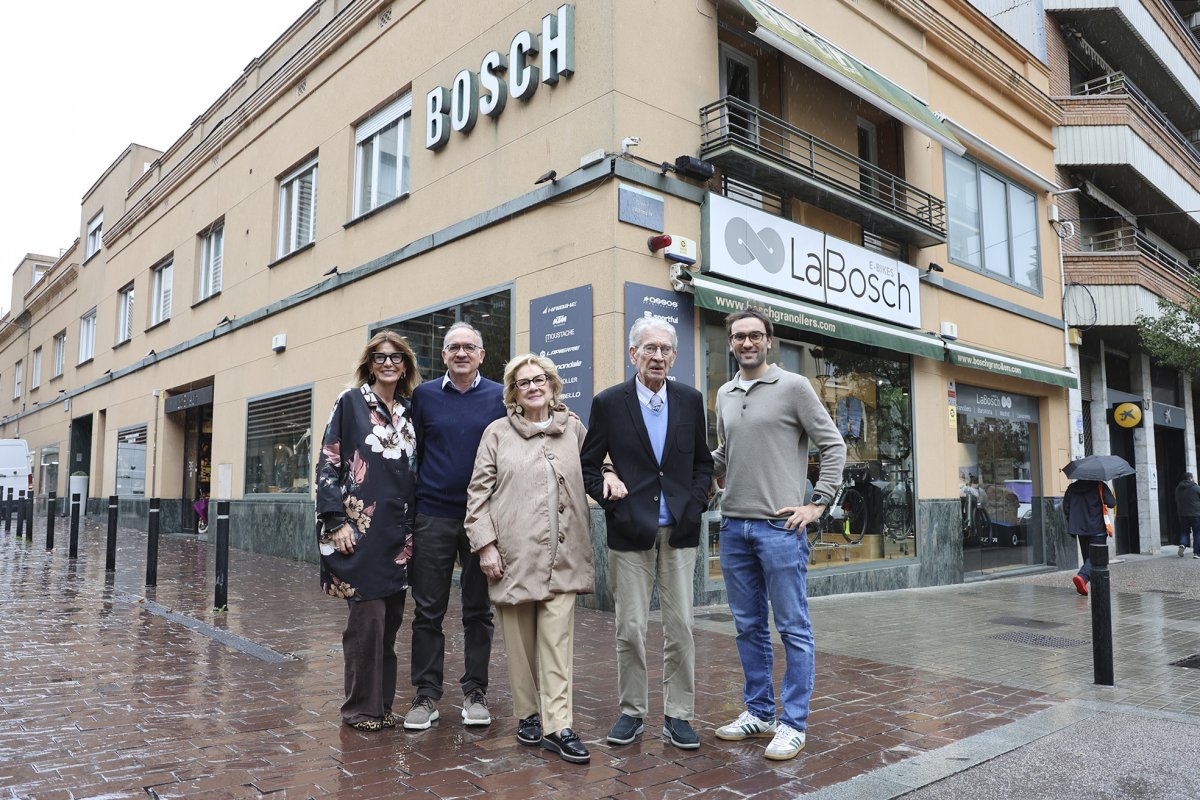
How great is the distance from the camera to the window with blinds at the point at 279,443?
504 inches

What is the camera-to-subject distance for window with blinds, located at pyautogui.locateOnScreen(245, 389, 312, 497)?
1281 centimetres

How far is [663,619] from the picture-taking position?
12.9ft

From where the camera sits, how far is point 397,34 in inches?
454

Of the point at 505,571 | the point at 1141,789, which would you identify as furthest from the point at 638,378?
the point at 1141,789

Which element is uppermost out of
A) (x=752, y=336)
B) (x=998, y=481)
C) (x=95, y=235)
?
(x=95, y=235)

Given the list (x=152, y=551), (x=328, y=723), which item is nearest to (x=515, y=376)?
(x=328, y=723)

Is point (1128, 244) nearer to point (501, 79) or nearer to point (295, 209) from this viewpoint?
point (501, 79)

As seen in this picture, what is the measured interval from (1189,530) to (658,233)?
15.7 metres

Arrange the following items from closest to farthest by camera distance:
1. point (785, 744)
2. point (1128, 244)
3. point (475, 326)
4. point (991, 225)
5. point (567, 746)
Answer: point (567, 746) < point (785, 744) < point (475, 326) < point (991, 225) < point (1128, 244)

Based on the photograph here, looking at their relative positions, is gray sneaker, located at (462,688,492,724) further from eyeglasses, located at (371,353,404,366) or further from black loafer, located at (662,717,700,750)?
eyeglasses, located at (371,353,404,366)

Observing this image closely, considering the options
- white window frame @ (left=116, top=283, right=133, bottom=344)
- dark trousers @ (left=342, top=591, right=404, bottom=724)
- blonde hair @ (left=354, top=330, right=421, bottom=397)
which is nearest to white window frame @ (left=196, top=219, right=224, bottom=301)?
white window frame @ (left=116, top=283, right=133, bottom=344)

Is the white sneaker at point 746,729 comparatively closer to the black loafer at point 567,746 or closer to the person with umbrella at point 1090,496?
the black loafer at point 567,746

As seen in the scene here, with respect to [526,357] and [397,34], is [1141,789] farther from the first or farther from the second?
[397,34]

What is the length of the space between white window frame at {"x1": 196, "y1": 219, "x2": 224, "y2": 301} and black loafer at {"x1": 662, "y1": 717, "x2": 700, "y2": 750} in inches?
597
